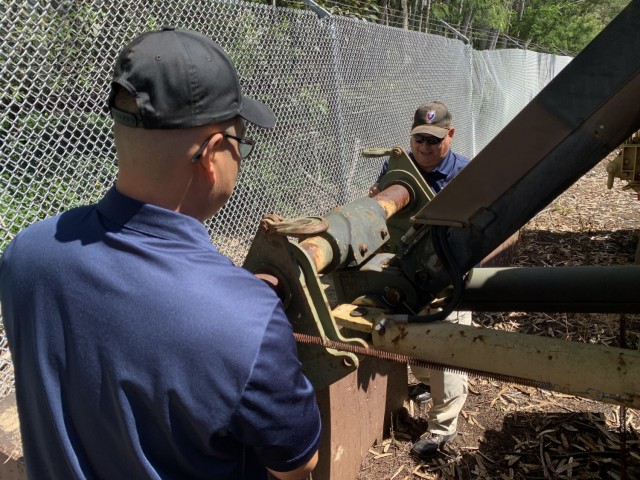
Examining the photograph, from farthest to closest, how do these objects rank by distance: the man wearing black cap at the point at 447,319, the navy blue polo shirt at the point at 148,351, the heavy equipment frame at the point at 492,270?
the man wearing black cap at the point at 447,319 < the heavy equipment frame at the point at 492,270 < the navy blue polo shirt at the point at 148,351

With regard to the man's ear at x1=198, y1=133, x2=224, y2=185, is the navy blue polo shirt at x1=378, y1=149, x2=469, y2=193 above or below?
below

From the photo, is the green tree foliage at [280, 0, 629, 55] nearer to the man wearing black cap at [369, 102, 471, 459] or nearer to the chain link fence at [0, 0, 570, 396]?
the chain link fence at [0, 0, 570, 396]

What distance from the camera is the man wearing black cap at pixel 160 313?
1.09 metres

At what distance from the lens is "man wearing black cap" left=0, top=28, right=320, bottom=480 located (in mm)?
1093

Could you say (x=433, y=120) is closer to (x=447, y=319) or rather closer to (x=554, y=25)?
(x=447, y=319)

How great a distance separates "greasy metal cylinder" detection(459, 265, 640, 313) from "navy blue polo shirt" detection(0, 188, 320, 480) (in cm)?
142

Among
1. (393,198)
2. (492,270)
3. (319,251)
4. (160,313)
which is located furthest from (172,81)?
(393,198)

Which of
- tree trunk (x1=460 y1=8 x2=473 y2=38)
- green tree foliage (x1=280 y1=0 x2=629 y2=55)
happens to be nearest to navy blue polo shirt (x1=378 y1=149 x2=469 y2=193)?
tree trunk (x1=460 y1=8 x2=473 y2=38)

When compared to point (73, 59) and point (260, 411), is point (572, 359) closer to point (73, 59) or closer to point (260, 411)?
point (260, 411)

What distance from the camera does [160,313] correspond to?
1090 mm

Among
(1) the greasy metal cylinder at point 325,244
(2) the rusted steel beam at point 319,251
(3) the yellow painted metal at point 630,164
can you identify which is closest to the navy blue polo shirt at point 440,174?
(1) the greasy metal cylinder at point 325,244

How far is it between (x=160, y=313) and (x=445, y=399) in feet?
8.47

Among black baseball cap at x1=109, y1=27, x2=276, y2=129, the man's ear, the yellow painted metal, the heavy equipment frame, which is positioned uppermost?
black baseball cap at x1=109, y1=27, x2=276, y2=129

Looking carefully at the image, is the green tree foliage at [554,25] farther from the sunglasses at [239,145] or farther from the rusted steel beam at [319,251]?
the sunglasses at [239,145]
